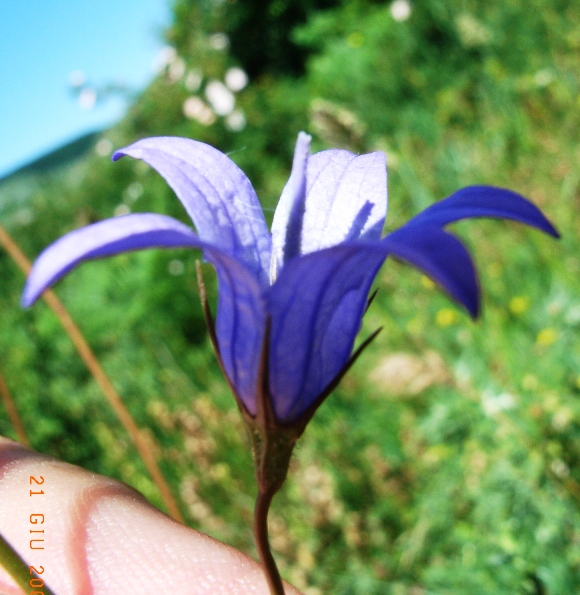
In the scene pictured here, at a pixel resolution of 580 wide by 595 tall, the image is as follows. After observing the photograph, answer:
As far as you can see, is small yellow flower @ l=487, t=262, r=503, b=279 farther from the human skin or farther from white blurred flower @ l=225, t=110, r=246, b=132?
white blurred flower @ l=225, t=110, r=246, b=132

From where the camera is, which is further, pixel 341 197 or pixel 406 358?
pixel 406 358

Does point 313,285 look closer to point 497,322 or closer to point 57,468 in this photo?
point 57,468

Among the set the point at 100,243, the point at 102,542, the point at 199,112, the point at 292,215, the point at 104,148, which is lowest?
the point at 104,148

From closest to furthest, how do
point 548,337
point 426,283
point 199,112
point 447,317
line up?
point 548,337
point 447,317
point 426,283
point 199,112

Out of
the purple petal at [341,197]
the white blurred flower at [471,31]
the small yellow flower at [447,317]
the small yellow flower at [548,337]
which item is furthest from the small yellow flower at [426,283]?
the purple petal at [341,197]

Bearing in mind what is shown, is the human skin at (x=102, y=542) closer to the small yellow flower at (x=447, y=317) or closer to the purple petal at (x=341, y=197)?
the purple petal at (x=341, y=197)

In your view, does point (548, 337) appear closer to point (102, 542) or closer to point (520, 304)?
point (520, 304)

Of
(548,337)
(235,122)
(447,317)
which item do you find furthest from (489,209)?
(235,122)
